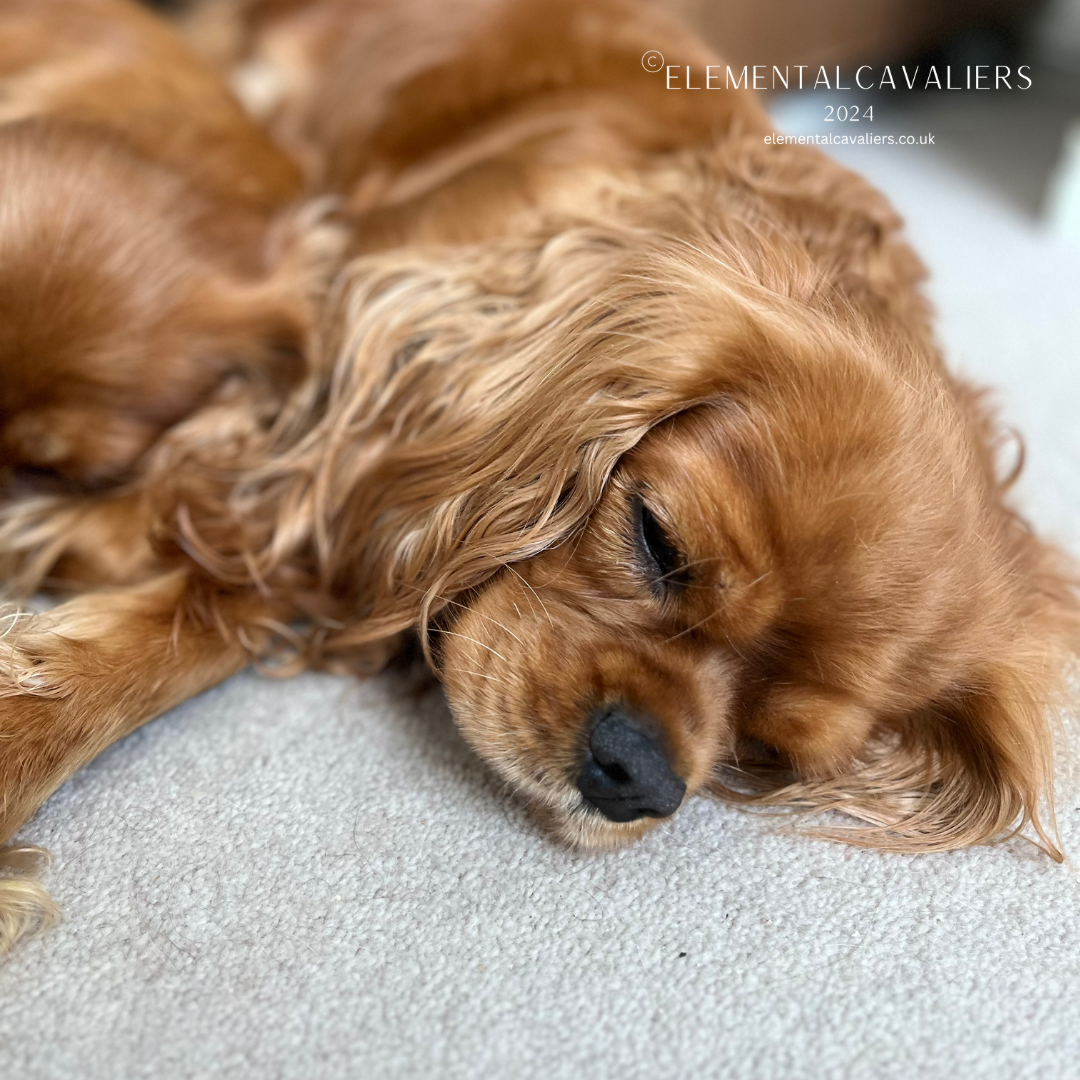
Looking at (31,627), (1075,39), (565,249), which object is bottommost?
(1075,39)

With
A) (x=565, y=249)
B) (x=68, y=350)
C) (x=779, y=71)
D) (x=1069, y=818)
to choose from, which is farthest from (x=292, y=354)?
(x=779, y=71)

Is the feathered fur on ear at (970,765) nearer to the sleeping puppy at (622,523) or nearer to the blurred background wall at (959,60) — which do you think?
the sleeping puppy at (622,523)

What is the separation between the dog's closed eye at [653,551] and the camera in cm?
118

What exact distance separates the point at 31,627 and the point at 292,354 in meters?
0.55

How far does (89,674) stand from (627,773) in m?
0.59

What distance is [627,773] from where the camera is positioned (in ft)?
3.56

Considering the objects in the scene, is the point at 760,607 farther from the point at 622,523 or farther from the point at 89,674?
the point at 89,674

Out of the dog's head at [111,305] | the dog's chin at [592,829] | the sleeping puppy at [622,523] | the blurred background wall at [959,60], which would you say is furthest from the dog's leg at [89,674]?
the blurred background wall at [959,60]

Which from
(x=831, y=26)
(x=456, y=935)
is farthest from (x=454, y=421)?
(x=831, y=26)

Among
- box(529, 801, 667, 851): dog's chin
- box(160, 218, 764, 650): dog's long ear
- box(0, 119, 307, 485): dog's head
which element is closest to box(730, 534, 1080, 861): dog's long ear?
box(529, 801, 667, 851): dog's chin

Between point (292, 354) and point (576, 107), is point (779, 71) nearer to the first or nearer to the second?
point (576, 107)

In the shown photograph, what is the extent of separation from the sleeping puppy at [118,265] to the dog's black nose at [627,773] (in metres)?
0.77

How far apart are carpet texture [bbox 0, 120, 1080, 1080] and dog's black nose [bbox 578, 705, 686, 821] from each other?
99 mm

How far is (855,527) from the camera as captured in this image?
3.64ft
